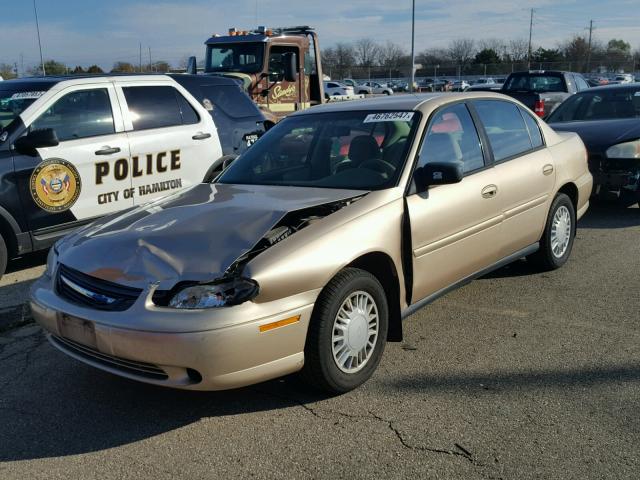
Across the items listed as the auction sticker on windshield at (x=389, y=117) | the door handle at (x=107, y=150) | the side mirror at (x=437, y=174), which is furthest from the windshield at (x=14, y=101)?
the side mirror at (x=437, y=174)

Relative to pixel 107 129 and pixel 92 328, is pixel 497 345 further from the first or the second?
pixel 107 129

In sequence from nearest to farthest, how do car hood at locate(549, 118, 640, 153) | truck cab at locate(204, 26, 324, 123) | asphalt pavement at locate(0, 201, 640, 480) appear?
asphalt pavement at locate(0, 201, 640, 480) → car hood at locate(549, 118, 640, 153) → truck cab at locate(204, 26, 324, 123)

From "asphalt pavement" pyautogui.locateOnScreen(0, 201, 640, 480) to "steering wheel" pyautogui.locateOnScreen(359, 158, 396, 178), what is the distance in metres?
1.16

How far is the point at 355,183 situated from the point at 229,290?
A: 1.38m

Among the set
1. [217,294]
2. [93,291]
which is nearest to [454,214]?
→ [217,294]

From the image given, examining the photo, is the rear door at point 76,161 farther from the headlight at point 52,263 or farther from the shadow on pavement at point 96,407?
the shadow on pavement at point 96,407

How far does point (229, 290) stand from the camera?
3.23m

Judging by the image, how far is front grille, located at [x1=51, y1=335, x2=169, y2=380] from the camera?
3.27 metres

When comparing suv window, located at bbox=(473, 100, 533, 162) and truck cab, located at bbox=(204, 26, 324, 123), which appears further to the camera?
truck cab, located at bbox=(204, 26, 324, 123)

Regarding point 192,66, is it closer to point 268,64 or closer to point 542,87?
point 268,64

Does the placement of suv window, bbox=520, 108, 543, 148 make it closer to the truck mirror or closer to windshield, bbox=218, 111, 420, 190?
windshield, bbox=218, 111, 420, 190

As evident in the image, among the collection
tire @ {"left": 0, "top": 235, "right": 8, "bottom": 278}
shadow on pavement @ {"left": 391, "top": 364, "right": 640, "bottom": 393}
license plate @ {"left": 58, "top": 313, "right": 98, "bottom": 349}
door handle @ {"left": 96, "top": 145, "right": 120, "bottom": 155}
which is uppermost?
door handle @ {"left": 96, "top": 145, "right": 120, "bottom": 155}

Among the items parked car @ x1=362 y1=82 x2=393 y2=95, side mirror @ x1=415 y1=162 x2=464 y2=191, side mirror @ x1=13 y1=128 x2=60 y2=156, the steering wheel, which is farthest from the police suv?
parked car @ x1=362 y1=82 x2=393 y2=95

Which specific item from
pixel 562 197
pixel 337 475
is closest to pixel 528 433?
pixel 337 475
